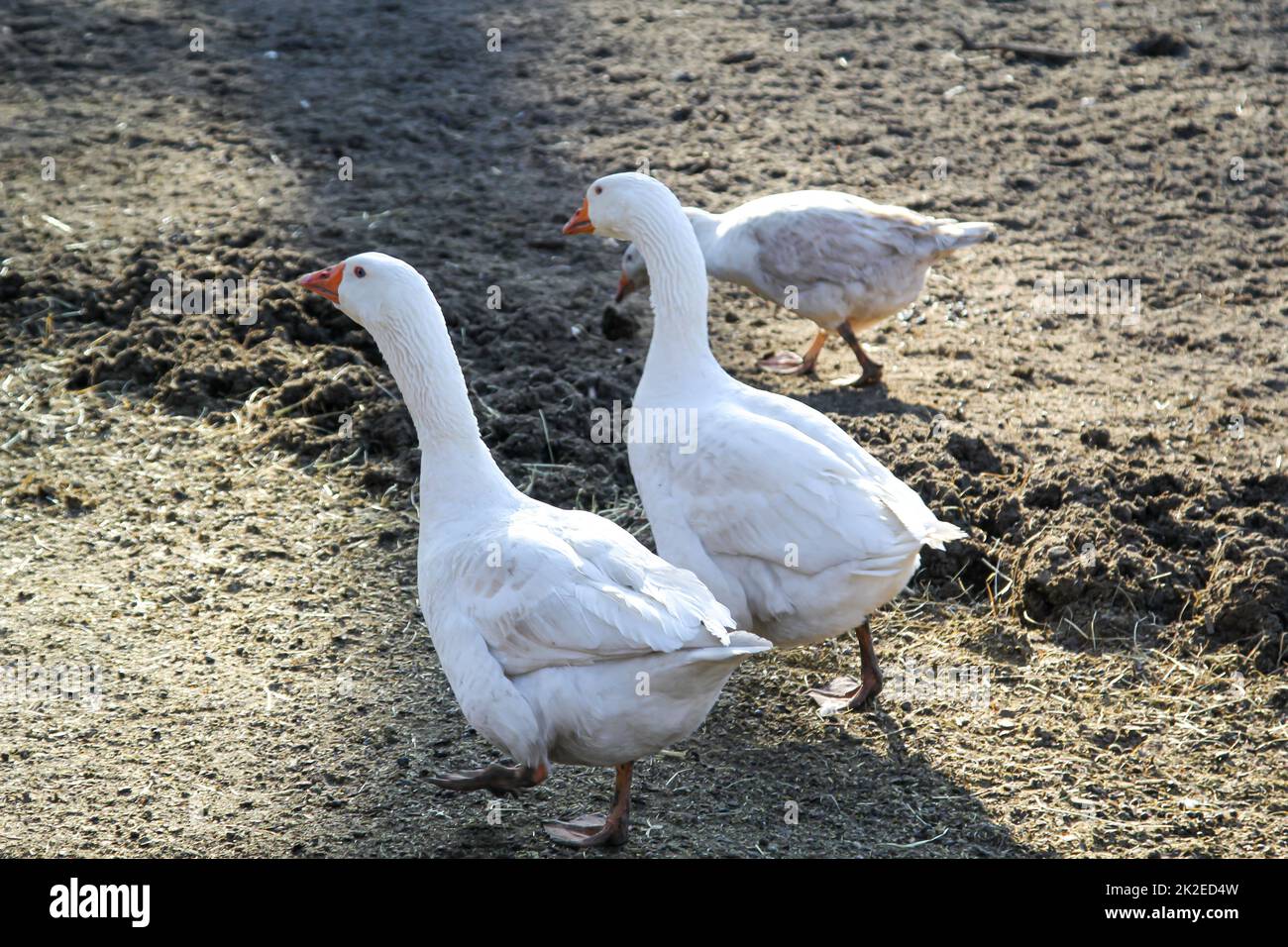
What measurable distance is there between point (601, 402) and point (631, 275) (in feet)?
3.34

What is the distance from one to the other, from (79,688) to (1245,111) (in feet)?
27.3

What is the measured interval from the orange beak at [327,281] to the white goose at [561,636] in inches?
8.5

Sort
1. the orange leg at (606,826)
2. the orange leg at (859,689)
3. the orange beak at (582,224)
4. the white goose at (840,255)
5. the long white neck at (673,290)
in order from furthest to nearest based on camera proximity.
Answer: the white goose at (840,255) → the orange beak at (582,224) → the long white neck at (673,290) → the orange leg at (859,689) → the orange leg at (606,826)

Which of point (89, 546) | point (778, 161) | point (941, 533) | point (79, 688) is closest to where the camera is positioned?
point (941, 533)

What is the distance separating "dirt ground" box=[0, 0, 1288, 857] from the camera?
165 inches

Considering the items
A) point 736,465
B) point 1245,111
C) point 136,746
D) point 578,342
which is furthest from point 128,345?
point 1245,111

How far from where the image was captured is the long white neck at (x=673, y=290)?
486 cm

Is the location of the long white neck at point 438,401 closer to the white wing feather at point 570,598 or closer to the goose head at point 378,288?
the goose head at point 378,288

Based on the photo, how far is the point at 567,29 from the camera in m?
10.6

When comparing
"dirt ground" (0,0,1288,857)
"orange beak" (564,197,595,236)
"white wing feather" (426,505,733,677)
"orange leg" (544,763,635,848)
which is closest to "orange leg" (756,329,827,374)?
"dirt ground" (0,0,1288,857)

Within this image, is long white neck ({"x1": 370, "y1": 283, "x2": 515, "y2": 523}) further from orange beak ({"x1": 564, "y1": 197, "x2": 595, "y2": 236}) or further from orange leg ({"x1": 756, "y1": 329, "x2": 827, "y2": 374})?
orange leg ({"x1": 756, "y1": 329, "x2": 827, "y2": 374})

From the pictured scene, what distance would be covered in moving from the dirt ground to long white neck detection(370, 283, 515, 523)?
0.84m

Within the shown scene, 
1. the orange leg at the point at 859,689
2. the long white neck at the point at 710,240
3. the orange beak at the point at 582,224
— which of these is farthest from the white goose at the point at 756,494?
the long white neck at the point at 710,240

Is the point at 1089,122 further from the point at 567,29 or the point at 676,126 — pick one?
the point at 567,29
